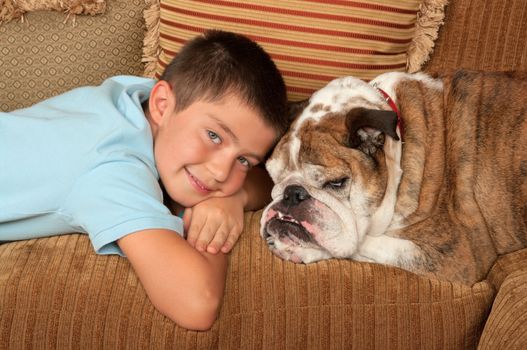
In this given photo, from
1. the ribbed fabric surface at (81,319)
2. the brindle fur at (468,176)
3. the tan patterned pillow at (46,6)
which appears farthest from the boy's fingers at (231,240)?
the tan patterned pillow at (46,6)

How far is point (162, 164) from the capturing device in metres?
1.70

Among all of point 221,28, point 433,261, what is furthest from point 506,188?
point 221,28

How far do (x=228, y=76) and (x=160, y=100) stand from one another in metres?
0.22

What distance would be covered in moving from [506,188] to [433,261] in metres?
0.33

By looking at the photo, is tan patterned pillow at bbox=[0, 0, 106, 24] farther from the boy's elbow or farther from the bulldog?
the boy's elbow

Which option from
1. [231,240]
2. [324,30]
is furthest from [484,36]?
[231,240]

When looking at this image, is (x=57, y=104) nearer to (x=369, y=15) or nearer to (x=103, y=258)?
(x=103, y=258)

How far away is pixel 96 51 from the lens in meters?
2.43

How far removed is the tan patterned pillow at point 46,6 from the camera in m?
2.35

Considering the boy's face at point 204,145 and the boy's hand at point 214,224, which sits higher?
the boy's face at point 204,145

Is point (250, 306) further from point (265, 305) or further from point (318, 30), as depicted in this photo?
point (318, 30)

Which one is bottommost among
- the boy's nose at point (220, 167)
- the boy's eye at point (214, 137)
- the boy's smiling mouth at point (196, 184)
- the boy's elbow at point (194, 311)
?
the boy's elbow at point (194, 311)

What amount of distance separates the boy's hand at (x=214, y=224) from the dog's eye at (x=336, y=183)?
0.26 metres

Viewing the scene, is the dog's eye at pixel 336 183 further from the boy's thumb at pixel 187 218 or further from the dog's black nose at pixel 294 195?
the boy's thumb at pixel 187 218
